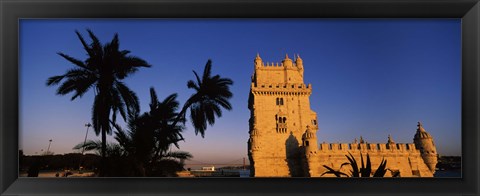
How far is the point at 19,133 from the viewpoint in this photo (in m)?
3.54

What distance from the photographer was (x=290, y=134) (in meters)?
20.9

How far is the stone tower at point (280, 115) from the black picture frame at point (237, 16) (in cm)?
1547

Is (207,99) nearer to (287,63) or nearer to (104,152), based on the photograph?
(104,152)

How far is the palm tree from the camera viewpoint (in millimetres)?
4770

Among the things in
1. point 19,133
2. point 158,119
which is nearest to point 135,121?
point 158,119

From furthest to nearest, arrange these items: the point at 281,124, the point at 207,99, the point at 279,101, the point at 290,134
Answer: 1. the point at 290,134
2. the point at 279,101
3. the point at 281,124
4. the point at 207,99

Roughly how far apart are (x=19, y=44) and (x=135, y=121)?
2.08 m

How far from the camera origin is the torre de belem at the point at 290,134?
19609 mm

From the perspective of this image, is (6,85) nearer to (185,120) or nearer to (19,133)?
(19,133)

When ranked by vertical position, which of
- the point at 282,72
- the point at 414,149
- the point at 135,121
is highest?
the point at 282,72

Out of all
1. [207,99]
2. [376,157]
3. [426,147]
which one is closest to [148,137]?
[207,99]

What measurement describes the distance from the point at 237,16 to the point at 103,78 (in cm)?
241

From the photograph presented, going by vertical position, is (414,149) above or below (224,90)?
below

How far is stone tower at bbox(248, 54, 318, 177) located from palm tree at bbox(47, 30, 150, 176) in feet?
45.2
